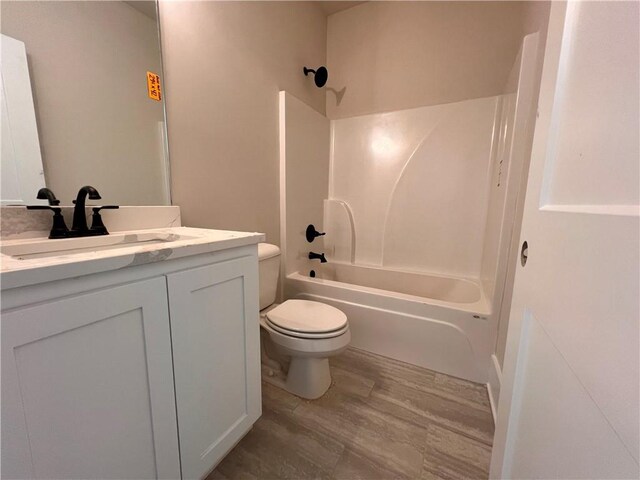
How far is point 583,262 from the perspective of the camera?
388 millimetres

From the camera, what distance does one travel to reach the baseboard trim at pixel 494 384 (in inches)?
49.0

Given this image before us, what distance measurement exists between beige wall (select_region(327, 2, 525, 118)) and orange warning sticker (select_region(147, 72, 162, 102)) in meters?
1.60

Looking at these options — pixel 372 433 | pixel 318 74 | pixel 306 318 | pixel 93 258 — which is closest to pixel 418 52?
pixel 318 74

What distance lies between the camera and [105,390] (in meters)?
0.59

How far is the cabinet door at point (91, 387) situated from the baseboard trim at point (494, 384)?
1.40m

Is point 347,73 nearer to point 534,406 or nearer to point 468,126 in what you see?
point 468,126

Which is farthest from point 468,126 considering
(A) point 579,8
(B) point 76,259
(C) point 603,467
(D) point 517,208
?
(B) point 76,259

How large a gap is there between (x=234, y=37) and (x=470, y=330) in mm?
2115

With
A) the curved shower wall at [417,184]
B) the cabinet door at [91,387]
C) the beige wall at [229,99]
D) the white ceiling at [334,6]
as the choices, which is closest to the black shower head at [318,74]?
the beige wall at [229,99]

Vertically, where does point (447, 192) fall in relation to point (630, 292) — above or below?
above

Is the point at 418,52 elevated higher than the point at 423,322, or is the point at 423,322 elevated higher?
the point at 418,52

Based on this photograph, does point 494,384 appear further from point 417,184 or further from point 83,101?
point 83,101

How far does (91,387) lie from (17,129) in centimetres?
84

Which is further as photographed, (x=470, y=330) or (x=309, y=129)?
(x=309, y=129)
